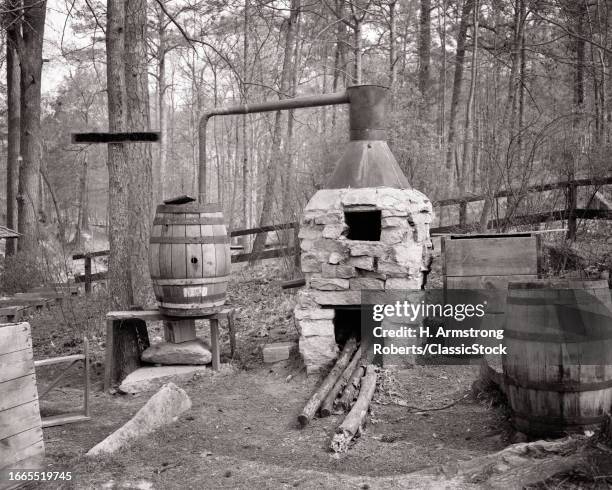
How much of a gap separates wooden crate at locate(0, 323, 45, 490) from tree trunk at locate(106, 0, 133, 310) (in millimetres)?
2912

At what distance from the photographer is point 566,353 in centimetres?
318

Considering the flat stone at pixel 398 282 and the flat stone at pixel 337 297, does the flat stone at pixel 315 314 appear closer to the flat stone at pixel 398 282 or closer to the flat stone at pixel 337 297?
the flat stone at pixel 337 297

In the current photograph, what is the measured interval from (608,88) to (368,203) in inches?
377

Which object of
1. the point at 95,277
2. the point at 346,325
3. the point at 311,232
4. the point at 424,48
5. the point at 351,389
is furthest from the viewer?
the point at 424,48

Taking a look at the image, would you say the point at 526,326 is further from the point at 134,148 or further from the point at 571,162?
the point at 571,162

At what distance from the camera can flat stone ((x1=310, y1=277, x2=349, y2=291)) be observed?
534cm

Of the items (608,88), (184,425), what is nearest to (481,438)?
(184,425)

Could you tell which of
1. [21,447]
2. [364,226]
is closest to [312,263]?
[364,226]

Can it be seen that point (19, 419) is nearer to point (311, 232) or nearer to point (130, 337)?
point (130, 337)

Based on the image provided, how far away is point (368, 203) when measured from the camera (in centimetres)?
527

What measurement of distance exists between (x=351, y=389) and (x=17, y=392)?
7.77ft

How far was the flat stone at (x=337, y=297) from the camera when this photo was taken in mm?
5355

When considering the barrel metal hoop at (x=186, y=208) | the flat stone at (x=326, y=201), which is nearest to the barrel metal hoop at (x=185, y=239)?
the barrel metal hoop at (x=186, y=208)

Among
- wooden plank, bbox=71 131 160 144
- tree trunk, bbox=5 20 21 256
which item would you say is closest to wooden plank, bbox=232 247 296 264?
wooden plank, bbox=71 131 160 144
